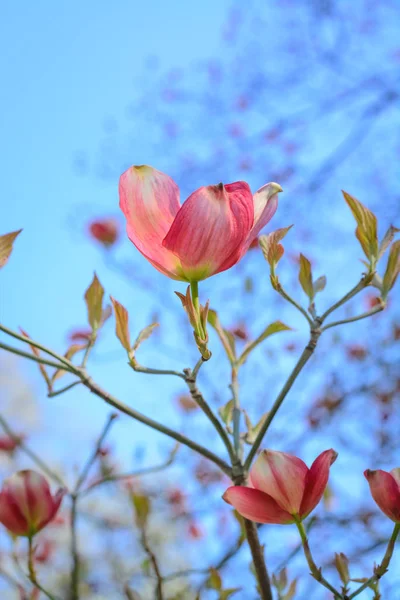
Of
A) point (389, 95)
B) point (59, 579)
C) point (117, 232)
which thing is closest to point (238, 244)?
point (117, 232)

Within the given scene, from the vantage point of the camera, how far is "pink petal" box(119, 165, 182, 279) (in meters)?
0.38

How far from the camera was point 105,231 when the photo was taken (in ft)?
6.46

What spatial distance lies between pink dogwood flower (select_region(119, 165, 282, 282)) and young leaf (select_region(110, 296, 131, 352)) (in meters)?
0.07

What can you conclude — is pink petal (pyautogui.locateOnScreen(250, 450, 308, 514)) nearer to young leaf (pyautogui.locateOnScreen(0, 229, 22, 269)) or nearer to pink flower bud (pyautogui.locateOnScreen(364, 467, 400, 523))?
pink flower bud (pyautogui.locateOnScreen(364, 467, 400, 523))

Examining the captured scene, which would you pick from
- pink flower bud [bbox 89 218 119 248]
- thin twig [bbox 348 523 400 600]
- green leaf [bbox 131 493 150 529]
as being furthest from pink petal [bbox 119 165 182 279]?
pink flower bud [bbox 89 218 119 248]

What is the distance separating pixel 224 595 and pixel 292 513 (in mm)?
211

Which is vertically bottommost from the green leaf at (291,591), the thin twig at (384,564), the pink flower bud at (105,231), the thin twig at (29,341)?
the thin twig at (384,564)

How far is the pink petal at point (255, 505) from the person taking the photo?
0.38 metres

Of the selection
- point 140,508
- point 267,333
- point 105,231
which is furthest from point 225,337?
point 105,231

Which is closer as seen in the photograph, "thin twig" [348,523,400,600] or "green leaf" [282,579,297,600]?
"thin twig" [348,523,400,600]

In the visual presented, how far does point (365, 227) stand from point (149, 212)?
18 centimetres

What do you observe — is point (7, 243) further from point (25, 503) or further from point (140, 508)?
point (140, 508)

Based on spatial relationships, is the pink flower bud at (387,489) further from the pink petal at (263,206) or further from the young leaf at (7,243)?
the young leaf at (7,243)

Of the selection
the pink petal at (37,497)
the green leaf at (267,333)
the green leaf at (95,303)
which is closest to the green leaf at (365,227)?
the green leaf at (267,333)
